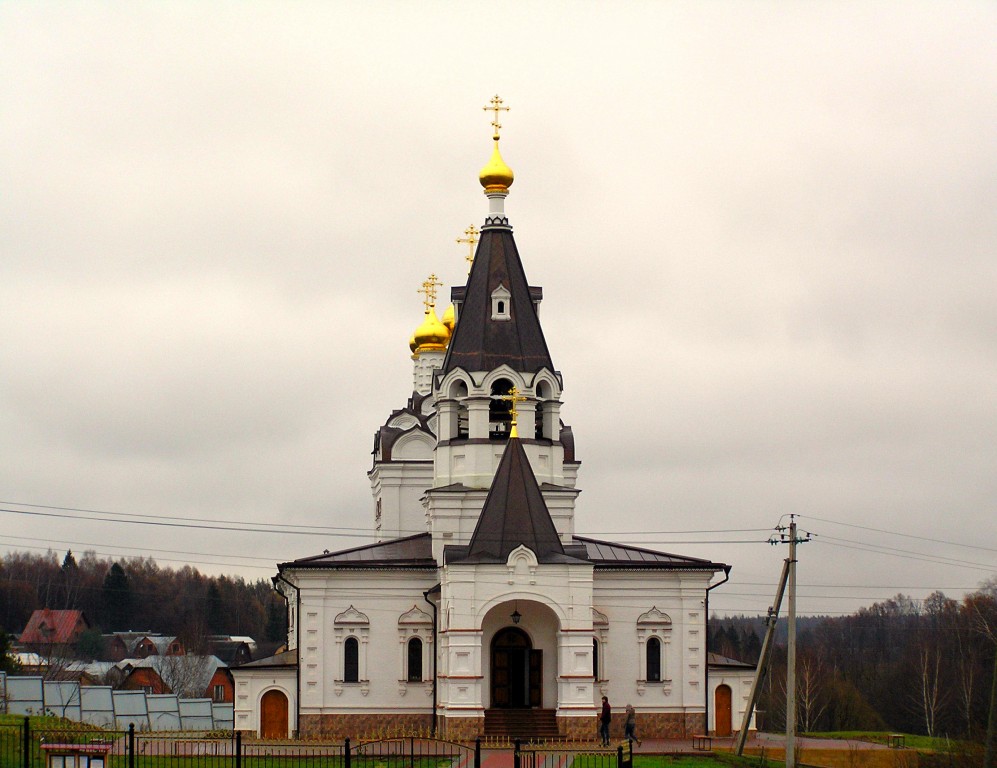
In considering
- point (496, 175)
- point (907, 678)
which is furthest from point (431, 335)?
point (907, 678)

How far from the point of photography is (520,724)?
117 feet

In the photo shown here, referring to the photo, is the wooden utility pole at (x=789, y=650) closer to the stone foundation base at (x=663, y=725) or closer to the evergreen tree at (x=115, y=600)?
the stone foundation base at (x=663, y=725)

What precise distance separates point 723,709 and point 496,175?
574 inches

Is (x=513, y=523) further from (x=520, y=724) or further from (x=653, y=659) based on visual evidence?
(x=653, y=659)

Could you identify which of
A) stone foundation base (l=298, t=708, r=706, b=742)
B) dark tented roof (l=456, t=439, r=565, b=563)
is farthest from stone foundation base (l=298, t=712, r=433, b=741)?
dark tented roof (l=456, t=439, r=565, b=563)

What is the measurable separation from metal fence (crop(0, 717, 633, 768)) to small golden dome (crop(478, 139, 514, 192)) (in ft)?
46.2

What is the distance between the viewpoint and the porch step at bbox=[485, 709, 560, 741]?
35.5 metres

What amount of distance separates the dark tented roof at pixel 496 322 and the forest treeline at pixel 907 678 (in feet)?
63.6

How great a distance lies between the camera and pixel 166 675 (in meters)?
78.6

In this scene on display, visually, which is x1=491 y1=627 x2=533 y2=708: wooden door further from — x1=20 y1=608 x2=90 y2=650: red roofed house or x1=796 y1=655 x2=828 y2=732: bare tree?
x1=20 y1=608 x2=90 y2=650: red roofed house

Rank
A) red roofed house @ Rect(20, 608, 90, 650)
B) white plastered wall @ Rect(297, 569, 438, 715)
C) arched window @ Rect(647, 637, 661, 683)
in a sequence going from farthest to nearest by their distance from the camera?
red roofed house @ Rect(20, 608, 90, 650)
arched window @ Rect(647, 637, 661, 683)
white plastered wall @ Rect(297, 569, 438, 715)

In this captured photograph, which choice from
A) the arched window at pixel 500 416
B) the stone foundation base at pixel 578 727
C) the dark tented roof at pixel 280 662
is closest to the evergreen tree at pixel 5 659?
the dark tented roof at pixel 280 662

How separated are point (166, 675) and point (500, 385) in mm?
45053

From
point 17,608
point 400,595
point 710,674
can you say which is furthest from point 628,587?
point 17,608
